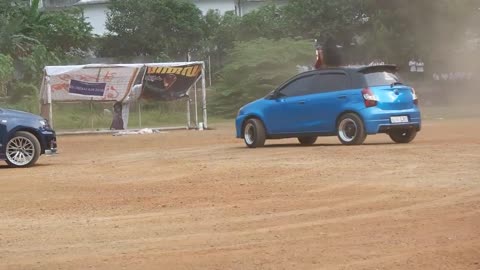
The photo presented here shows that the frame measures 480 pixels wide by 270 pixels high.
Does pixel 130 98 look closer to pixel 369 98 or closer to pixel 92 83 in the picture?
pixel 92 83

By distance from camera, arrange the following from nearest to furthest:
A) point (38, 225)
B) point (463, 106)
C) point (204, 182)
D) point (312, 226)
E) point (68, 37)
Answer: point (312, 226)
point (38, 225)
point (204, 182)
point (463, 106)
point (68, 37)

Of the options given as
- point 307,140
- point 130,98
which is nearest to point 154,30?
point 130,98

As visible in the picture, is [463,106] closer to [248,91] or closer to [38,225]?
[248,91]

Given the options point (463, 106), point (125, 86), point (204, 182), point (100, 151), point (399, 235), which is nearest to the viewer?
point (399, 235)

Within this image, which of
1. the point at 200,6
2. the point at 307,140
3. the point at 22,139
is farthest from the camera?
the point at 200,6

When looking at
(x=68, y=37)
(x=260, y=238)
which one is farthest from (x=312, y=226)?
(x=68, y=37)

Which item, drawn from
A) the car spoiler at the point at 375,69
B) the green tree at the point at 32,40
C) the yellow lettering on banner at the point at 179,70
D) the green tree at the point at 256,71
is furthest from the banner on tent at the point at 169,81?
the car spoiler at the point at 375,69

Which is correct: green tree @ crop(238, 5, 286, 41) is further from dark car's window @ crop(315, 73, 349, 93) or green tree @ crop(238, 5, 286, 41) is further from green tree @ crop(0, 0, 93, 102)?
dark car's window @ crop(315, 73, 349, 93)

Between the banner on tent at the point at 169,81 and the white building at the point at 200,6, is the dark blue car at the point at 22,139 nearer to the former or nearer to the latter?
the banner on tent at the point at 169,81

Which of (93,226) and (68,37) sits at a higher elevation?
(68,37)

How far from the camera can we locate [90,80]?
91.1ft

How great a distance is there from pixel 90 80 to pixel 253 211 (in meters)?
18.5

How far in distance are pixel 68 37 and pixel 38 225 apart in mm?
39468

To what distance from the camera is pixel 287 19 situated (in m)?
50.3
